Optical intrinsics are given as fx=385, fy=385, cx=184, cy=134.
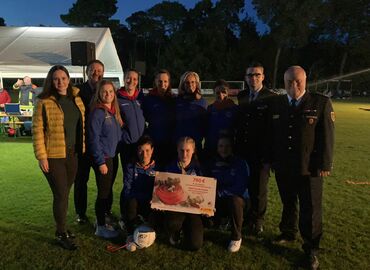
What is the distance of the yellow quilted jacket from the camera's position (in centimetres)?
351

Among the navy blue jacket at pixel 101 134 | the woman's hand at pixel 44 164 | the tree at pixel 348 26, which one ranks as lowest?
the woman's hand at pixel 44 164

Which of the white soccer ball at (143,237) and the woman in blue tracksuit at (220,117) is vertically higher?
the woman in blue tracksuit at (220,117)

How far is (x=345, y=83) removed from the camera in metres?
Result: 46.9

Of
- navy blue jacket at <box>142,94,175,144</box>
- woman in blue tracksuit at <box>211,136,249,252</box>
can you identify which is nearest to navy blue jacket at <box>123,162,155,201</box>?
navy blue jacket at <box>142,94,175,144</box>

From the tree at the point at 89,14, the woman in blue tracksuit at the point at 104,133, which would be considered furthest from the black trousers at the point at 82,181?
the tree at the point at 89,14

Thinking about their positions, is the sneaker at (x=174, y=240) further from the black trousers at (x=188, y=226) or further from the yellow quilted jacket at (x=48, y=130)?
the yellow quilted jacket at (x=48, y=130)

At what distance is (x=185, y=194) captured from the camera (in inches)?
152

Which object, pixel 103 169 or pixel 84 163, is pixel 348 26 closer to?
pixel 84 163

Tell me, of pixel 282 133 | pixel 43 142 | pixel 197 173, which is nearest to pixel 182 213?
pixel 197 173

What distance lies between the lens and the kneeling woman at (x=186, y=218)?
12.5 feet

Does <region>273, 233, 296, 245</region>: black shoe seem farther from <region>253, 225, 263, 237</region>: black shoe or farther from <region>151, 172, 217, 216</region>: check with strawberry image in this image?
<region>151, 172, 217, 216</region>: check with strawberry image

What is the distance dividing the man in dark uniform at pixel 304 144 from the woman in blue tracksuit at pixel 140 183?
129 centimetres

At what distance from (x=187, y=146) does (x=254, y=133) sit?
702 millimetres

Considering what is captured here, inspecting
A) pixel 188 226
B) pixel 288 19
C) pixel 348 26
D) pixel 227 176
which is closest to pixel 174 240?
pixel 188 226
